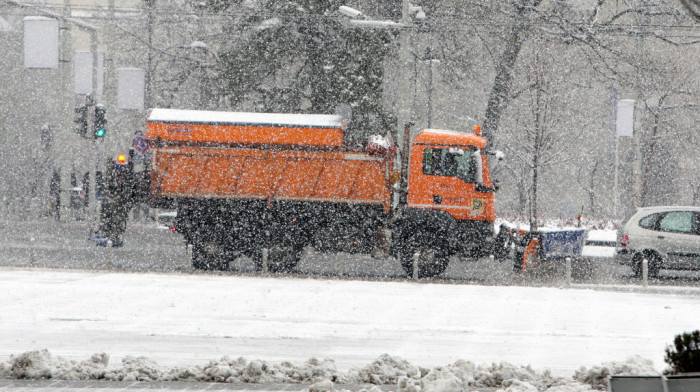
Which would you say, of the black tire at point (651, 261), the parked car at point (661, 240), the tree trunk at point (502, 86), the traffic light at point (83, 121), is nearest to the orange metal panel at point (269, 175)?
the traffic light at point (83, 121)

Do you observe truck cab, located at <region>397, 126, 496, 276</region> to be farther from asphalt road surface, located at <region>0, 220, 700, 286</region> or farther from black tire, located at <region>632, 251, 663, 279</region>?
black tire, located at <region>632, 251, 663, 279</region>

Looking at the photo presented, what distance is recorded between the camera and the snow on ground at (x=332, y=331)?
25.1 feet

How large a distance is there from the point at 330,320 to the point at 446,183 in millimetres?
7046

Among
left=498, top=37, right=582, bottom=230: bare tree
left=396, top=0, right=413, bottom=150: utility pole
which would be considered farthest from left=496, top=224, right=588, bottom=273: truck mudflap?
left=498, top=37, right=582, bottom=230: bare tree

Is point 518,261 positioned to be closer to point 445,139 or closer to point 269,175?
point 445,139

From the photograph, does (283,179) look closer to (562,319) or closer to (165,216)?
(562,319)

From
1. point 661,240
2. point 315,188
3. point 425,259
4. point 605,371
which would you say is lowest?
point 425,259

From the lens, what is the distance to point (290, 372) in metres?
7.76

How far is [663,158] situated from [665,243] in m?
22.4

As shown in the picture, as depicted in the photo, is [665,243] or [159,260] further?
[159,260]

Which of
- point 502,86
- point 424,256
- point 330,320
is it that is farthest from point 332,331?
point 502,86

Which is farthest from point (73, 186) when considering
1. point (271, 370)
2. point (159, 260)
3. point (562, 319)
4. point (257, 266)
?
point (271, 370)

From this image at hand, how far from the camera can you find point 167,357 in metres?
9.12

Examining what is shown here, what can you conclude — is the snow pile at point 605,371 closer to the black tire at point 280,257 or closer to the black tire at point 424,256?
the black tire at point 424,256
